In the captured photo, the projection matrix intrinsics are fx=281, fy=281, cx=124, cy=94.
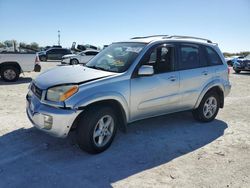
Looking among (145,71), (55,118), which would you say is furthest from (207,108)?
(55,118)

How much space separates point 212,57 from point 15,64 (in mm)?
8559

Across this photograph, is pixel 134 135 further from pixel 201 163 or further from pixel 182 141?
pixel 201 163

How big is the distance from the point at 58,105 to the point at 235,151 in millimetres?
3016

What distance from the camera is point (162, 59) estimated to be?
5.32m

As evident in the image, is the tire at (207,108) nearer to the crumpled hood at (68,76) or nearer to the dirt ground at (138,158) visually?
the dirt ground at (138,158)

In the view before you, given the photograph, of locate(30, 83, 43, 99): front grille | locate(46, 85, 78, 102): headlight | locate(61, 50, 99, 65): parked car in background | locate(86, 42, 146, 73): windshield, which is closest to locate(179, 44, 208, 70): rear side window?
locate(86, 42, 146, 73): windshield

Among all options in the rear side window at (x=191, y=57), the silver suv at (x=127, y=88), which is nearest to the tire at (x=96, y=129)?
the silver suv at (x=127, y=88)

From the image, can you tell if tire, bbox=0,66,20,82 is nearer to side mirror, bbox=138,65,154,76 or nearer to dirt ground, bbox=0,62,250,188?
dirt ground, bbox=0,62,250,188

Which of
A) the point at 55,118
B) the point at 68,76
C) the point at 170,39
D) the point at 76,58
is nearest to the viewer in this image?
the point at 55,118

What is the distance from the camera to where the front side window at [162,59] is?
511 cm

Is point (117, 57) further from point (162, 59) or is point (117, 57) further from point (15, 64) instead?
point (15, 64)

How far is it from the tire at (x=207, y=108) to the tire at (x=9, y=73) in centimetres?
818

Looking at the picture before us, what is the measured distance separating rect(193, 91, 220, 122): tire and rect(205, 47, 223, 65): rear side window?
66 centimetres

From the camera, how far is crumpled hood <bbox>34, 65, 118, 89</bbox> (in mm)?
4211
